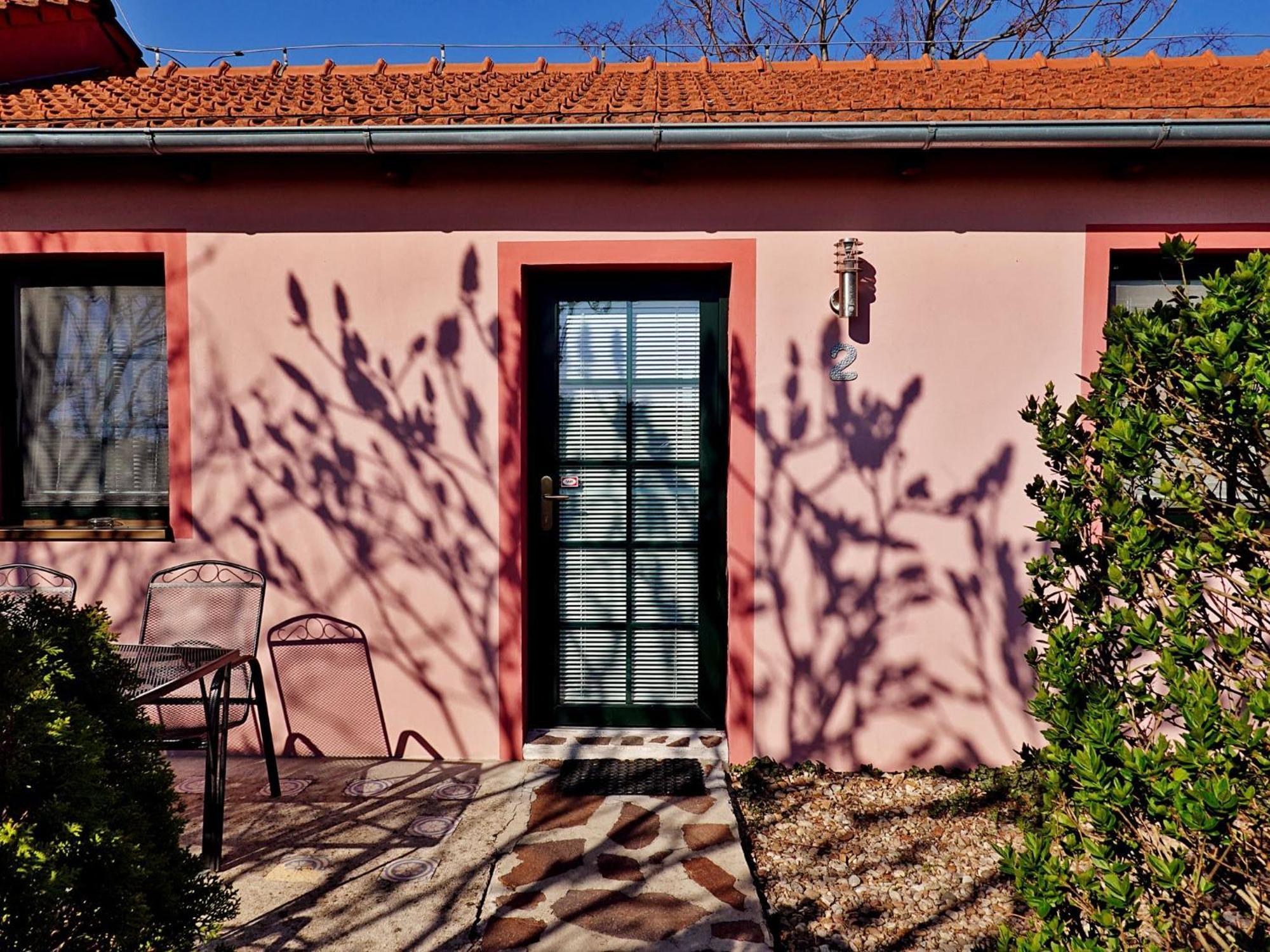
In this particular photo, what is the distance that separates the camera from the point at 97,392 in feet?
13.8

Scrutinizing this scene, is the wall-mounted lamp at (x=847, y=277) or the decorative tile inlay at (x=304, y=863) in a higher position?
the wall-mounted lamp at (x=847, y=277)

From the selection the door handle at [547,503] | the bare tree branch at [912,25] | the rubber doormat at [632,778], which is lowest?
the rubber doormat at [632,778]

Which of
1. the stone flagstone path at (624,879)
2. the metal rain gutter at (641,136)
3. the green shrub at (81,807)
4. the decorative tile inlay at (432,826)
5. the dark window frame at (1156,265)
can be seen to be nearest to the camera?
the green shrub at (81,807)

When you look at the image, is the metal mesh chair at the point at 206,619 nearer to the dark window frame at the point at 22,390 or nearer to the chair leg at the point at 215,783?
the dark window frame at the point at 22,390

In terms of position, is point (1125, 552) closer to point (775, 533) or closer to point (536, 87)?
point (775, 533)

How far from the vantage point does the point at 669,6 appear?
12141 mm

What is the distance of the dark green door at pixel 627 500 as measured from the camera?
416 centimetres

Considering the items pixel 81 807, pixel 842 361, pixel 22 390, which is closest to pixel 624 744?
pixel 842 361

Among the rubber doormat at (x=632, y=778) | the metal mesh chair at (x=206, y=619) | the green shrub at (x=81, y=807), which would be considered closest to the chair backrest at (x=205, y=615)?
the metal mesh chair at (x=206, y=619)

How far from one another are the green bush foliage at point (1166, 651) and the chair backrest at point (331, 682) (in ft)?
10.6

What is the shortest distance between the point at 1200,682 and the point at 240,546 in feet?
13.6

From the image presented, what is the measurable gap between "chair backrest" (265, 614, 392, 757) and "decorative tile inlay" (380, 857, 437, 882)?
1.09m

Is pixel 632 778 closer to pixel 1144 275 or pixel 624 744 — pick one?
pixel 624 744

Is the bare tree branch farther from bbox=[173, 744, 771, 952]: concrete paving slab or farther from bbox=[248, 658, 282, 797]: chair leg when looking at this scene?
bbox=[173, 744, 771, 952]: concrete paving slab
